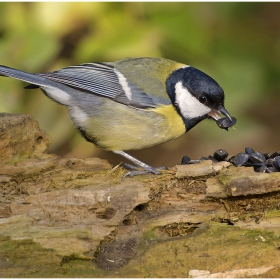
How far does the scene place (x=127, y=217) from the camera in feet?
7.03

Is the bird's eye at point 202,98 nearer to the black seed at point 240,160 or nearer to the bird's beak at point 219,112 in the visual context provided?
the bird's beak at point 219,112

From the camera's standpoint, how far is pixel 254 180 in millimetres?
2158

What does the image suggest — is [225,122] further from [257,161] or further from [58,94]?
[58,94]

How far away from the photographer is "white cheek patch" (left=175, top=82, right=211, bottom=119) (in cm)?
271

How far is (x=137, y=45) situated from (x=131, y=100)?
0.64 metres

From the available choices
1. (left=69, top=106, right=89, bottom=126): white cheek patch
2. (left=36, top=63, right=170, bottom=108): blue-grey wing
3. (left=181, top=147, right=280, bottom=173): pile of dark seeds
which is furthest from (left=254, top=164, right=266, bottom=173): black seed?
(left=69, top=106, right=89, bottom=126): white cheek patch

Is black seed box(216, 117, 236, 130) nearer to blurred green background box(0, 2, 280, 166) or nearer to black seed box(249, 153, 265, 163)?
black seed box(249, 153, 265, 163)

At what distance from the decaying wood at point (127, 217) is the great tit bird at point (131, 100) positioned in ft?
1.09

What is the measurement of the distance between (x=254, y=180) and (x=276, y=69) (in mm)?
1781

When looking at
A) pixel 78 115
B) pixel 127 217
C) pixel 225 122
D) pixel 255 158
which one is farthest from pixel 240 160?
pixel 78 115

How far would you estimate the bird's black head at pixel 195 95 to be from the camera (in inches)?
104

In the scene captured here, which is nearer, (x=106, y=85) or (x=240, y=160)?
(x=240, y=160)

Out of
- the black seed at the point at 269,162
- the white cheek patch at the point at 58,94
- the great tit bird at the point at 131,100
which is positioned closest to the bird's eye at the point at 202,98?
the great tit bird at the point at 131,100

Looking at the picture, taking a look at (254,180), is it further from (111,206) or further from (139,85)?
(139,85)
